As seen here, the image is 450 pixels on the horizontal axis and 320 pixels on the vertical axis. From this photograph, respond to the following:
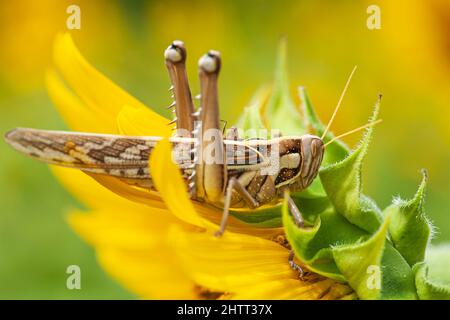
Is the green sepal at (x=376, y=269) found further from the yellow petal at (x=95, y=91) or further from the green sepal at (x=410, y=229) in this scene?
the yellow petal at (x=95, y=91)

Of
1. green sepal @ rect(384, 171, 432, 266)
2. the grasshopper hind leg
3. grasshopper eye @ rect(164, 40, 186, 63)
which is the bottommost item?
green sepal @ rect(384, 171, 432, 266)

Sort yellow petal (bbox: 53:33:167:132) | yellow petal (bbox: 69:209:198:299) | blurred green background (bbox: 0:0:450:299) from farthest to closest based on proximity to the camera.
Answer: blurred green background (bbox: 0:0:450:299)
yellow petal (bbox: 53:33:167:132)
yellow petal (bbox: 69:209:198:299)

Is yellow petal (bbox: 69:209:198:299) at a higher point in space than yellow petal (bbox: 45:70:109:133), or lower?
lower

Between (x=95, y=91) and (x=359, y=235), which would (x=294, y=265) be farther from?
(x=95, y=91)

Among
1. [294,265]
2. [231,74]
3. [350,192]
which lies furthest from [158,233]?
[231,74]

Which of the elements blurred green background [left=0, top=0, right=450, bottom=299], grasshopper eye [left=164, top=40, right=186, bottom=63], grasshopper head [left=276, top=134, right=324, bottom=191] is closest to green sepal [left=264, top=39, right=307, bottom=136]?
grasshopper head [left=276, top=134, right=324, bottom=191]

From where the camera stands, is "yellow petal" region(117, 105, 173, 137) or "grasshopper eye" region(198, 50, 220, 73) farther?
"yellow petal" region(117, 105, 173, 137)

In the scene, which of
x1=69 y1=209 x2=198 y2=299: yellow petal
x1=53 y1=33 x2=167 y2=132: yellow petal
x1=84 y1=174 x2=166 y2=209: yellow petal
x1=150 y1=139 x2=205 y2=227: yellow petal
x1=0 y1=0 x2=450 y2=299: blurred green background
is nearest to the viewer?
x1=150 y1=139 x2=205 y2=227: yellow petal

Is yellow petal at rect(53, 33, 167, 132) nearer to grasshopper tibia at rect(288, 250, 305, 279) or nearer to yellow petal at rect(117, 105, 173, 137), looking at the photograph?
yellow petal at rect(117, 105, 173, 137)
